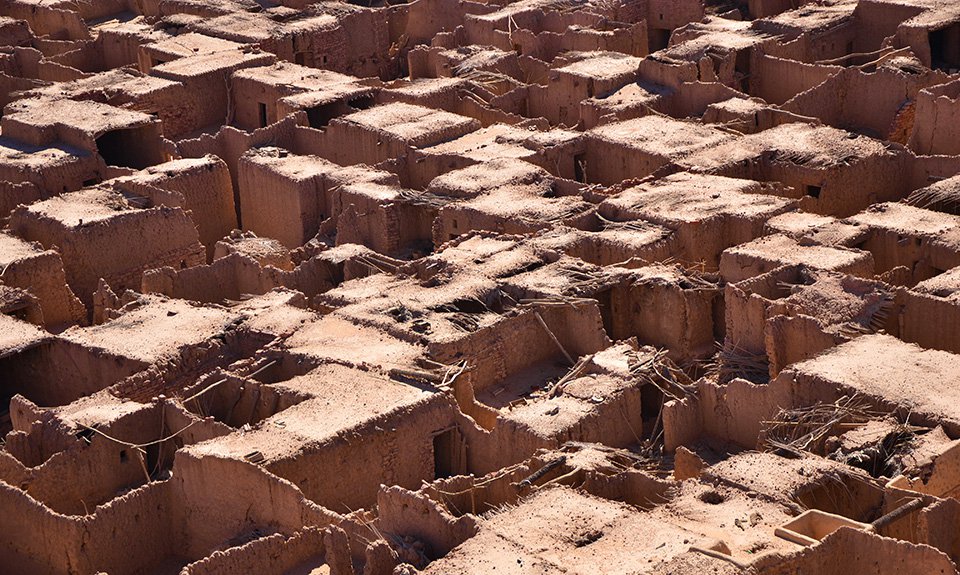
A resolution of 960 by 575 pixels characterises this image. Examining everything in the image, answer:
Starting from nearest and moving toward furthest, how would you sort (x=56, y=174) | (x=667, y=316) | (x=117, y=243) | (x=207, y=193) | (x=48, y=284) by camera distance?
(x=667, y=316), (x=48, y=284), (x=117, y=243), (x=207, y=193), (x=56, y=174)

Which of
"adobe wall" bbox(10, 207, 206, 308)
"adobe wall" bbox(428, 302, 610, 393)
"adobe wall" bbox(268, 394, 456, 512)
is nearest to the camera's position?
"adobe wall" bbox(268, 394, 456, 512)

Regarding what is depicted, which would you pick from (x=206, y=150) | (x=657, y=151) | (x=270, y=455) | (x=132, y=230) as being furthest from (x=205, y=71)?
(x=270, y=455)

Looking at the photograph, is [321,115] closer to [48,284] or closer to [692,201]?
[48,284]

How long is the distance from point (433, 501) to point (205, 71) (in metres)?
23.8

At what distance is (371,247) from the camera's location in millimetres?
39375

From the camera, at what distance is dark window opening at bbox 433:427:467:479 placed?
30.8m

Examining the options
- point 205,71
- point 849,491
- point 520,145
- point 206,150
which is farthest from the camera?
point 205,71

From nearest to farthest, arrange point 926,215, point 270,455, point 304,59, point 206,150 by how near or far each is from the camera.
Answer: point 270,455, point 926,215, point 206,150, point 304,59

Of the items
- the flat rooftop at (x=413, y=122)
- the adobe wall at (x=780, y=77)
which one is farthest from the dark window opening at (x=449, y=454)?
the adobe wall at (x=780, y=77)

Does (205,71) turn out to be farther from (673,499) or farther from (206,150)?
(673,499)

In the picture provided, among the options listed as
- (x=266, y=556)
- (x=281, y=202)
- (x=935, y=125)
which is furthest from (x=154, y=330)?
A: (x=935, y=125)

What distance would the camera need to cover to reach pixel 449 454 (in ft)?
102

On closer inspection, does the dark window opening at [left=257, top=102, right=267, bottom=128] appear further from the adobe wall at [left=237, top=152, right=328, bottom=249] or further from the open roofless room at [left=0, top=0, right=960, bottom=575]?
the adobe wall at [left=237, top=152, right=328, bottom=249]

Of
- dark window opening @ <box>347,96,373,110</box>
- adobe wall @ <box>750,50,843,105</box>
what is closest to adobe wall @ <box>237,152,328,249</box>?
dark window opening @ <box>347,96,373,110</box>
